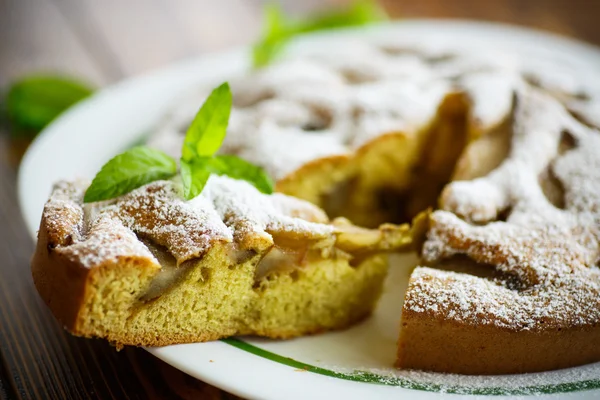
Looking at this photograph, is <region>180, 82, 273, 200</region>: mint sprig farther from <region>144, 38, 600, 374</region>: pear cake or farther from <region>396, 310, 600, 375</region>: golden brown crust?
<region>396, 310, 600, 375</region>: golden brown crust

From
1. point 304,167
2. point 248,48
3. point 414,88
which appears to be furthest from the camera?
point 248,48

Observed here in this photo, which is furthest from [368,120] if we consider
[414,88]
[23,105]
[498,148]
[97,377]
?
[23,105]

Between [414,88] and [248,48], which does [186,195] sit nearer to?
[414,88]

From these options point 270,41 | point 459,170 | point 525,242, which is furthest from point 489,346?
point 270,41

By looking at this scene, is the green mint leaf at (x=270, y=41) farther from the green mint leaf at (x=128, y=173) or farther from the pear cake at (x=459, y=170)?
the green mint leaf at (x=128, y=173)

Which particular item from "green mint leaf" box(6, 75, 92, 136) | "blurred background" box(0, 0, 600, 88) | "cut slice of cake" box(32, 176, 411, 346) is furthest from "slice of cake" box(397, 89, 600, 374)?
"blurred background" box(0, 0, 600, 88)

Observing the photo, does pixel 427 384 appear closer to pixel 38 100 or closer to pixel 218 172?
pixel 218 172
